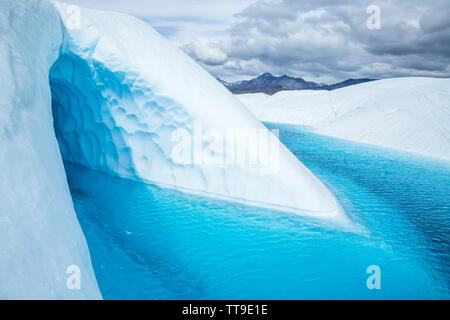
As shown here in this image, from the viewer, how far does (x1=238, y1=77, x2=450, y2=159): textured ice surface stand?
17953 mm

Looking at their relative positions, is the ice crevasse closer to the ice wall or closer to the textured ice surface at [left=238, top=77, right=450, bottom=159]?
the ice wall

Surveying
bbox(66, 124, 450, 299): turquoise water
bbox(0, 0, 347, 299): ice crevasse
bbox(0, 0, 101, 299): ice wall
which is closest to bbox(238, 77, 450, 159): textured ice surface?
bbox(66, 124, 450, 299): turquoise water

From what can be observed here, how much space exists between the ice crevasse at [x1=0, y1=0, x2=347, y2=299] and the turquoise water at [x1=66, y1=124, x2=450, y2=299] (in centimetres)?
57

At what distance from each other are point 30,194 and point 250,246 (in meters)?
3.51

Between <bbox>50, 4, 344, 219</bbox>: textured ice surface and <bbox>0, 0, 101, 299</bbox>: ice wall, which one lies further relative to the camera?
<bbox>50, 4, 344, 219</bbox>: textured ice surface

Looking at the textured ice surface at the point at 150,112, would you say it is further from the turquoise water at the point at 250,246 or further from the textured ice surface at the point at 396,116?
the textured ice surface at the point at 396,116

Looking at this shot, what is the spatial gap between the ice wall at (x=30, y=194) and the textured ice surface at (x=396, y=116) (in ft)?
63.2

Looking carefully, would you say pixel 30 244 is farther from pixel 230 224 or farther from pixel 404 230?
pixel 404 230

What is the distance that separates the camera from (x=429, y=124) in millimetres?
18688

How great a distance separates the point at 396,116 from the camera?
20.7m

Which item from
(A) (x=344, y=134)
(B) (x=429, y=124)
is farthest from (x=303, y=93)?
(B) (x=429, y=124)
